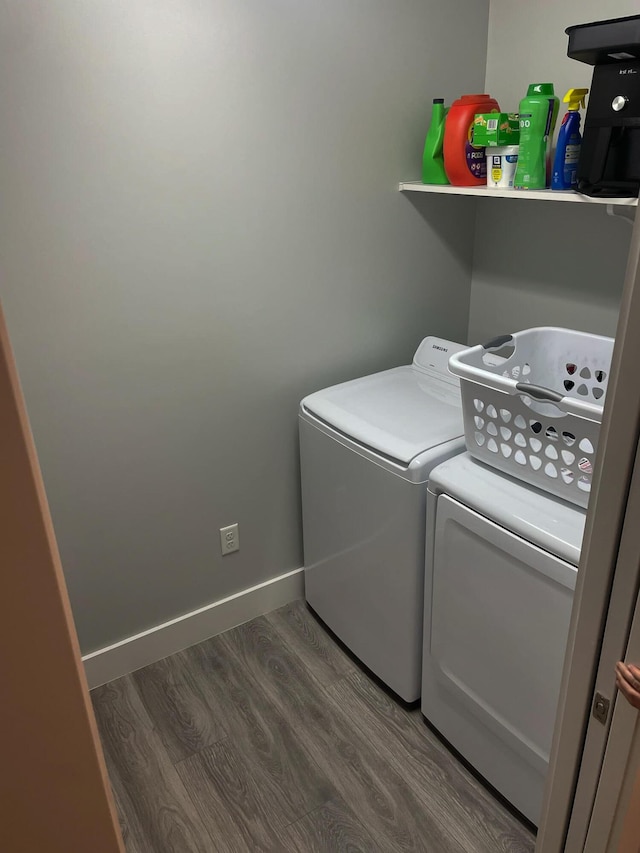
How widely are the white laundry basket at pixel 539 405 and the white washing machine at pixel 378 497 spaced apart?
0.58 ft

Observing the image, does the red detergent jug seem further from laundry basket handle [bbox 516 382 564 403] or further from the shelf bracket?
laundry basket handle [bbox 516 382 564 403]

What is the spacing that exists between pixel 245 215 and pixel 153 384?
561mm

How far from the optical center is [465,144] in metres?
1.91

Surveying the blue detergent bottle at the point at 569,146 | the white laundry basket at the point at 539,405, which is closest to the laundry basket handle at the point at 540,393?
the white laundry basket at the point at 539,405

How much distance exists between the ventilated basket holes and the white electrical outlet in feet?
3.94

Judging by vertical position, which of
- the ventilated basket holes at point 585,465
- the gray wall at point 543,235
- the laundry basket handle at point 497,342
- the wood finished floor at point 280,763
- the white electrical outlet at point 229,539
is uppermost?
the gray wall at point 543,235

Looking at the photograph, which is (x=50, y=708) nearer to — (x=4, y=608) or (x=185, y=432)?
(x=4, y=608)

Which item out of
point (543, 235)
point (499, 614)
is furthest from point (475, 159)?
point (499, 614)

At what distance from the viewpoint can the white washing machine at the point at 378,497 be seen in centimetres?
178

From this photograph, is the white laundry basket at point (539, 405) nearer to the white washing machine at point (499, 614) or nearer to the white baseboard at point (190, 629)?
the white washing machine at point (499, 614)

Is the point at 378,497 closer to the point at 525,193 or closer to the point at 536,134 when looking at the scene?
the point at 525,193

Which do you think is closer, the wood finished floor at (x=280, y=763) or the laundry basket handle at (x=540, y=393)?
the laundry basket handle at (x=540, y=393)

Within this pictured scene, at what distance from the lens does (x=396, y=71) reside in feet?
6.54

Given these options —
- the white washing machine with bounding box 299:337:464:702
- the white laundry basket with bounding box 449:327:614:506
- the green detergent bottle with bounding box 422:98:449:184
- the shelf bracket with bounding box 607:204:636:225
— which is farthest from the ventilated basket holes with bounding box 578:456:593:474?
the green detergent bottle with bounding box 422:98:449:184
